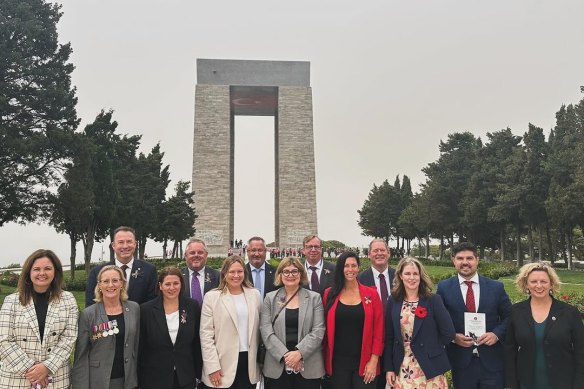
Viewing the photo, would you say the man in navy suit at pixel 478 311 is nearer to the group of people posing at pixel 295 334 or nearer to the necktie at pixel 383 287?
the group of people posing at pixel 295 334

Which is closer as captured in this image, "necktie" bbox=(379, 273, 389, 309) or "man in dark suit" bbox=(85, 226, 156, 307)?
"man in dark suit" bbox=(85, 226, 156, 307)

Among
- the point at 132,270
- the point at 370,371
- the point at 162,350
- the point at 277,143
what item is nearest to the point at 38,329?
the point at 162,350

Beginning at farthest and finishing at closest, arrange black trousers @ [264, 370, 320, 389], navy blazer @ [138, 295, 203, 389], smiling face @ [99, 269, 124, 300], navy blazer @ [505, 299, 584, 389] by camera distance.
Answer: black trousers @ [264, 370, 320, 389]
navy blazer @ [138, 295, 203, 389]
smiling face @ [99, 269, 124, 300]
navy blazer @ [505, 299, 584, 389]

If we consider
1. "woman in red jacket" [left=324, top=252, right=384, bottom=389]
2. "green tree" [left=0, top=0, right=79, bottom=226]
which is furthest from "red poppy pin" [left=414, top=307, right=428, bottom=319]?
"green tree" [left=0, top=0, right=79, bottom=226]

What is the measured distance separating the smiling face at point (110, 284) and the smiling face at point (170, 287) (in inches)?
12.8

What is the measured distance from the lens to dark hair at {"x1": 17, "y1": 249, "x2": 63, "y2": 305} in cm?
366

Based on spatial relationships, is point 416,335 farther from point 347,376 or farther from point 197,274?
point 197,274

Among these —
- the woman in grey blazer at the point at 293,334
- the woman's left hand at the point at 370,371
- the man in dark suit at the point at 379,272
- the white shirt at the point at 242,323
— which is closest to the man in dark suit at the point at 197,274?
the white shirt at the point at 242,323

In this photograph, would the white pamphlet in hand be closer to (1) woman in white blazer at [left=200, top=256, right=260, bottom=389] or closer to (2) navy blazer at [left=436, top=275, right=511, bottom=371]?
(2) navy blazer at [left=436, top=275, right=511, bottom=371]

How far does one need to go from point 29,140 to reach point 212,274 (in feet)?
36.9

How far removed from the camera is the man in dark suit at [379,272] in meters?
4.80

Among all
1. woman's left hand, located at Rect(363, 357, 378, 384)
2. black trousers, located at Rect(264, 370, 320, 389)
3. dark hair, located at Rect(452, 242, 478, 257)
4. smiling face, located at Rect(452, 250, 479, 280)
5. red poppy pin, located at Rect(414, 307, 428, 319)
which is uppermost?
dark hair, located at Rect(452, 242, 478, 257)

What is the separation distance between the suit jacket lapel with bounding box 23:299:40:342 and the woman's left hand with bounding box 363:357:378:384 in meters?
2.38

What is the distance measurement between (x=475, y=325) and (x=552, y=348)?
57 cm
